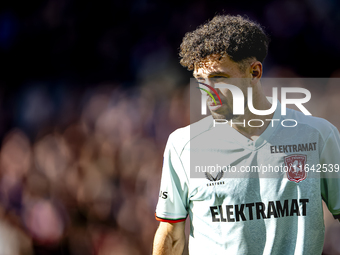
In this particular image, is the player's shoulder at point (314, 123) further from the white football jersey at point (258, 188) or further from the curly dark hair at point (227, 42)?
the curly dark hair at point (227, 42)

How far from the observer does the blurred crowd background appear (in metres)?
1.65

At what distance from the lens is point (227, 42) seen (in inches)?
37.9

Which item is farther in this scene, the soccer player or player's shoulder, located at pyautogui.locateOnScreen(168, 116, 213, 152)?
player's shoulder, located at pyautogui.locateOnScreen(168, 116, 213, 152)

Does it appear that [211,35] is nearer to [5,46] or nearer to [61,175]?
[61,175]

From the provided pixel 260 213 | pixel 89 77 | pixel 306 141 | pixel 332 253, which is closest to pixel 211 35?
pixel 306 141

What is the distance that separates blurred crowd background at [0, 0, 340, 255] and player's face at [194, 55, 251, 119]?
26.6 inches

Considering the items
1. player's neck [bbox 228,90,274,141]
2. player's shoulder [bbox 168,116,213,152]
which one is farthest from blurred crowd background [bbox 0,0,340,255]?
player's neck [bbox 228,90,274,141]

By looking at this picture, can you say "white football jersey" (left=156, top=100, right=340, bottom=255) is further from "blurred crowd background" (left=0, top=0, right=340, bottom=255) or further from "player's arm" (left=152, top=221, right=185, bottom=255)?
"blurred crowd background" (left=0, top=0, right=340, bottom=255)

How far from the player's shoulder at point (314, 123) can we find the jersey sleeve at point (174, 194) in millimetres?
459

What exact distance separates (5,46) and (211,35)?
171 cm

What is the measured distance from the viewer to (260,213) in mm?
966

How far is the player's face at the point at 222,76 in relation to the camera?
97 centimetres

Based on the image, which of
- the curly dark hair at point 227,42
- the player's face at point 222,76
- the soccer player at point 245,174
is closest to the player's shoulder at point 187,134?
the soccer player at point 245,174

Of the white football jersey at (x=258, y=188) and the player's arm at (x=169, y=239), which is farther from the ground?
the white football jersey at (x=258, y=188)
